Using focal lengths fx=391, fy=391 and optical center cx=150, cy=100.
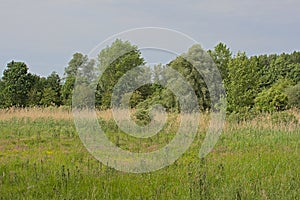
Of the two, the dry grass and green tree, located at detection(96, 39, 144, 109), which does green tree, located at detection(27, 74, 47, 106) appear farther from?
green tree, located at detection(96, 39, 144, 109)

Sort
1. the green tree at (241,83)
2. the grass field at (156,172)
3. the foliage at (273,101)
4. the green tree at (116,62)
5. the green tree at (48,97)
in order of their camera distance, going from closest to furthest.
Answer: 1. the grass field at (156,172)
2. the green tree at (116,62)
3. the foliage at (273,101)
4. the green tree at (241,83)
5. the green tree at (48,97)

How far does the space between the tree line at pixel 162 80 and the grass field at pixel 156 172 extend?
46.6 inches

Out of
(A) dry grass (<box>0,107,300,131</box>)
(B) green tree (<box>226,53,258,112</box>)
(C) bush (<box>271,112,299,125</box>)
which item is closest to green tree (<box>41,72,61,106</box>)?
(A) dry grass (<box>0,107,300,131</box>)

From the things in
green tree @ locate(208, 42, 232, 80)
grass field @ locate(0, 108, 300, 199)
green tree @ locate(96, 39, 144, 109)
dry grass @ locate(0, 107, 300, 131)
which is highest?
green tree @ locate(208, 42, 232, 80)

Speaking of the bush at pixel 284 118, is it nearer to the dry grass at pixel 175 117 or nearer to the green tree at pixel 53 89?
the dry grass at pixel 175 117

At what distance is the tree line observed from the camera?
693 centimetres

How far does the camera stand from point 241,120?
1322 cm

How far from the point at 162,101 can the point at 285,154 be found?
10.4ft

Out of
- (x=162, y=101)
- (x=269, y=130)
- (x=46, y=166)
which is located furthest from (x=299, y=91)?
(x=46, y=166)

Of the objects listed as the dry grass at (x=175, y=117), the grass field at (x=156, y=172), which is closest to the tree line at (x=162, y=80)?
the dry grass at (x=175, y=117)

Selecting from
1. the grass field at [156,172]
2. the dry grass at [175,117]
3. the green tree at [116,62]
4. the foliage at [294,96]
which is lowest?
the grass field at [156,172]

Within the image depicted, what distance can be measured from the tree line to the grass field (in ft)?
3.88

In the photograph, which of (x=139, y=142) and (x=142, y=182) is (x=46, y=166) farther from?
(x=139, y=142)

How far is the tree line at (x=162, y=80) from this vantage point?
693 centimetres
